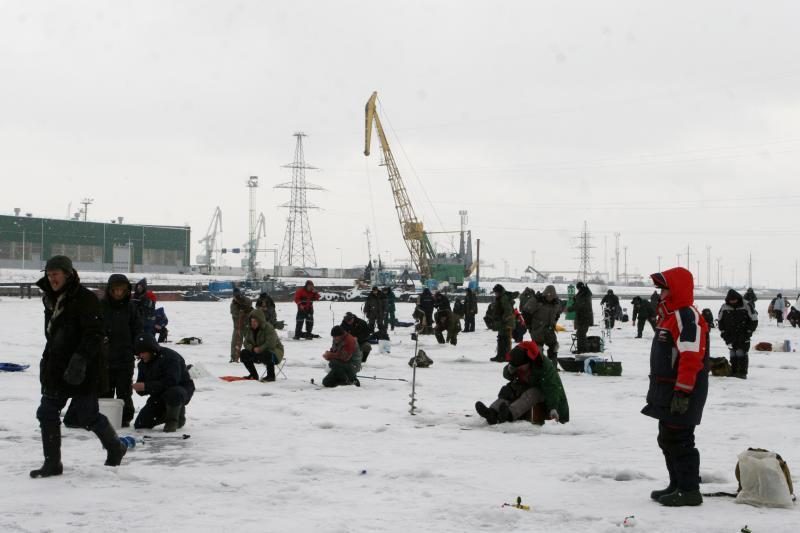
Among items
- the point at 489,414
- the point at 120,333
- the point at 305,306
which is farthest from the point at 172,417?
the point at 305,306

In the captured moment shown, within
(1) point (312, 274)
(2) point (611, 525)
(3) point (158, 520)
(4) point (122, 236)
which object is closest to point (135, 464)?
(3) point (158, 520)

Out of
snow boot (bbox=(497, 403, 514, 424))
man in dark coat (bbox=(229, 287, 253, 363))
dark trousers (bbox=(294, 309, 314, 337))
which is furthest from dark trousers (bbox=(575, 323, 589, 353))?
snow boot (bbox=(497, 403, 514, 424))

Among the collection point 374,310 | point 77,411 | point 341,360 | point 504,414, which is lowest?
point 504,414

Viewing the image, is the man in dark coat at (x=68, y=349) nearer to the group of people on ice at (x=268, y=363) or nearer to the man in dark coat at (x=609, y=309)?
the group of people on ice at (x=268, y=363)

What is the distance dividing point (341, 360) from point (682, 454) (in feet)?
24.0

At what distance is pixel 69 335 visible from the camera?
5902 mm

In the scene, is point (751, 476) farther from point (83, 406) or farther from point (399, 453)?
point (83, 406)

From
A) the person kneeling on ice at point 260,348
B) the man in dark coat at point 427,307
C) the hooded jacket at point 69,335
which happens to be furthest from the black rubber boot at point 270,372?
the man in dark coat at point 427,307

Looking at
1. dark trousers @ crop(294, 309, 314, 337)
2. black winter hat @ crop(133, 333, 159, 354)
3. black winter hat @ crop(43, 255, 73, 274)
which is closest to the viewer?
black winter hat @ crop(43, 255, 73, 274)

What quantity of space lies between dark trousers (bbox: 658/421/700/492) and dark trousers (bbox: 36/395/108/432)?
401cm

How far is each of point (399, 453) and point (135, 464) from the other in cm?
226

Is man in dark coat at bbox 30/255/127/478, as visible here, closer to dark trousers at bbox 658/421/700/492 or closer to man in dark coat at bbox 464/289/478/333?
dark trousers at bbox 658/421/700/492

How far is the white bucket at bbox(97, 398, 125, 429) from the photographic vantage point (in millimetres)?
7863

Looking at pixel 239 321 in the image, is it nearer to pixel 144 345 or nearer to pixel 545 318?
pixel 545 318
